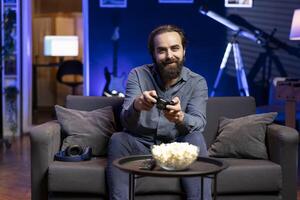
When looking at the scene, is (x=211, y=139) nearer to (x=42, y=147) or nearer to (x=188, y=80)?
(x=188, y=80)

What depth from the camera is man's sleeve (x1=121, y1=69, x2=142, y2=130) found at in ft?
9.09

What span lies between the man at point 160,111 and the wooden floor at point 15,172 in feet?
4.12

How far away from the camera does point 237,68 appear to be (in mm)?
6699

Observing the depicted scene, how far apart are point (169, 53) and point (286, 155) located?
0.90 metres

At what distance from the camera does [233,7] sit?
261 inches

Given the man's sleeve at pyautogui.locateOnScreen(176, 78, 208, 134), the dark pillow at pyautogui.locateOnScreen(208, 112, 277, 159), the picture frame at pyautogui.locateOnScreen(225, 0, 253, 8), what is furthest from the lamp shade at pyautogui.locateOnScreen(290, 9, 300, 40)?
the man's sleeve at pyautogui.locateOnScreen(176, 78, 208, 134)

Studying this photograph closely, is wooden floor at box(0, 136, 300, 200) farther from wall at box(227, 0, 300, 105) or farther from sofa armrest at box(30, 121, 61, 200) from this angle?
wall at box(227, 0, 300, 105)

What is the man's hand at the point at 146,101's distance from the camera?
2.48 m

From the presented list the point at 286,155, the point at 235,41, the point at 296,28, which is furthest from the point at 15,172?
the point at 235,41

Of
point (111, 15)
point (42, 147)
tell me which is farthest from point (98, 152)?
point (111, 15)

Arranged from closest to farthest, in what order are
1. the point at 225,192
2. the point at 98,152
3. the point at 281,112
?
the point at 225,192 < the point at 98,152 < the point at 281,112

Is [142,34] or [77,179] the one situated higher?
[142,34]

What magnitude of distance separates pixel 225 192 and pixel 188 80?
0.67 m

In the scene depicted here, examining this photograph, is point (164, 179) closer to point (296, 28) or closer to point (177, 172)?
point (177, 172)
